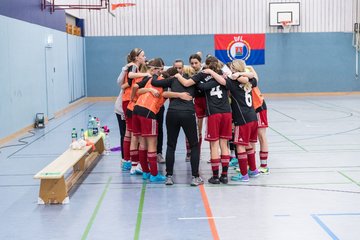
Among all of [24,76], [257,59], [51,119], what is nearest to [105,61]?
[257,59]

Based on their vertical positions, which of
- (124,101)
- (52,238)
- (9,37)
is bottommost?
(52,238)

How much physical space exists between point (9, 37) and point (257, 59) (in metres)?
13.9

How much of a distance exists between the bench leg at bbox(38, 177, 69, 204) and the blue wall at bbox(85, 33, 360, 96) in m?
18.2

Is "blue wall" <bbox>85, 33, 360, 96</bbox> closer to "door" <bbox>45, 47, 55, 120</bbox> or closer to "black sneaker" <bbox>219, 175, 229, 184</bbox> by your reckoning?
"door" <bbox>45, 47, 55, 120</bbox>

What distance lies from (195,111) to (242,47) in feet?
56.0

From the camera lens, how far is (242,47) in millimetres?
24812

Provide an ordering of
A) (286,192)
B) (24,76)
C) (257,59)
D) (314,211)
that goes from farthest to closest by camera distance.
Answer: (257,59)
(24,76)
(286,192)
(314,211)

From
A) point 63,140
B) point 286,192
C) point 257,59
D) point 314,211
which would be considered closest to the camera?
point 314,211

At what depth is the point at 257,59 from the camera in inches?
987

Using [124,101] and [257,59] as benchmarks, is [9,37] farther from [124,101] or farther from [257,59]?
[257,59]

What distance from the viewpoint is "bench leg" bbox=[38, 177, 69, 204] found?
7.18m

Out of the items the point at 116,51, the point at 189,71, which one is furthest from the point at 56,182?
the point at 116,51

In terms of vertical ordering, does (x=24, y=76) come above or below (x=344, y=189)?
above

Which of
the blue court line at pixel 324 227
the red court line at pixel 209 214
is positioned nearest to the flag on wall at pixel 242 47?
the red court line at pixel 209 214
